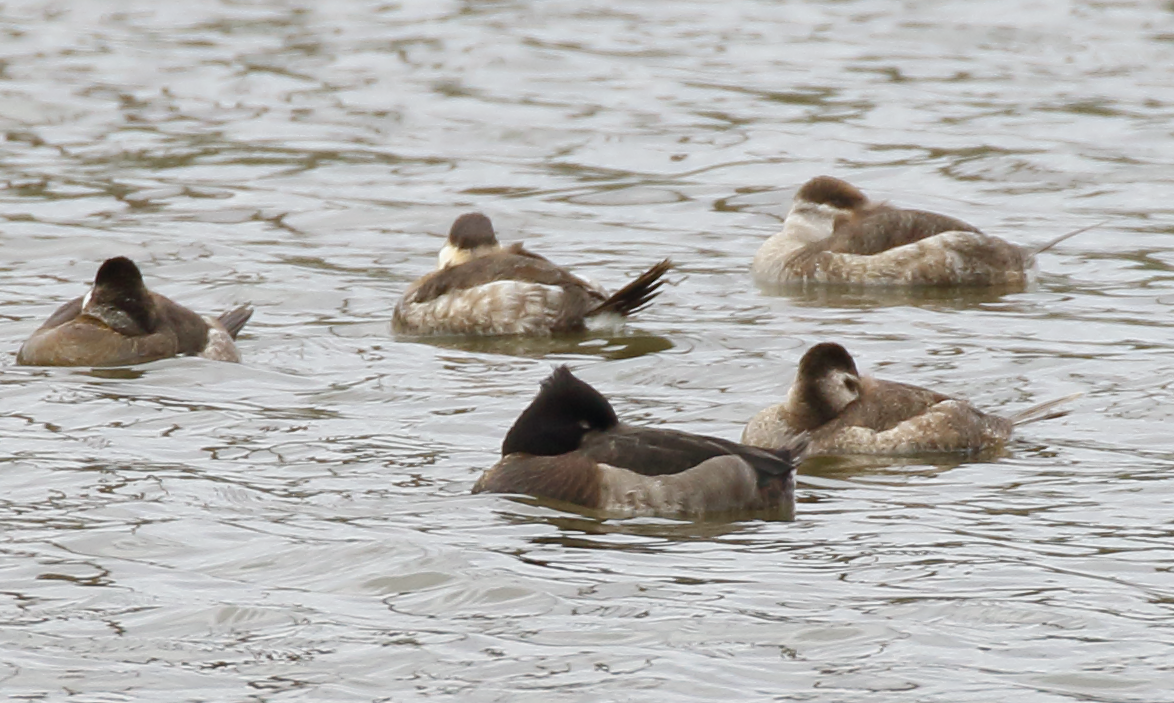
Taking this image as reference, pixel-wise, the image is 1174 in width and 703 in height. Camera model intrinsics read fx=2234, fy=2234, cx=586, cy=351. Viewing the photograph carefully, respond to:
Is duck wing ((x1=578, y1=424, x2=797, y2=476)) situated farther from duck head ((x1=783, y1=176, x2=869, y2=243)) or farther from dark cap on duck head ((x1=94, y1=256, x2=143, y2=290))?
duck head ((x1=783, y1=176, x2=869, y2=243))

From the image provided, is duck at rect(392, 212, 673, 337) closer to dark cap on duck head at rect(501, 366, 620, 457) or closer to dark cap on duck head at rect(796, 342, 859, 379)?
dark cap on duck head at rect(796, 342, 859, 379)

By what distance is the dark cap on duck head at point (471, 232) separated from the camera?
14.8m

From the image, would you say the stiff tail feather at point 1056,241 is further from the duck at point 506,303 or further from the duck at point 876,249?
the duck at point 506,303

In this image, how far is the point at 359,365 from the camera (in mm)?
13086

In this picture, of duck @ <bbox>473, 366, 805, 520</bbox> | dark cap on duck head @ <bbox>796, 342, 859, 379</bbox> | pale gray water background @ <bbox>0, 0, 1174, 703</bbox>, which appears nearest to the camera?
pale gray water background @ <bbox>0, 0, 1174, 703</bbox>

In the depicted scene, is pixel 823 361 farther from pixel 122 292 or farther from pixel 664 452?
pixel 122 292

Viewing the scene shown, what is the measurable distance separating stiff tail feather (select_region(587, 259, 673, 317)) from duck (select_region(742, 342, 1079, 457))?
8.73 feet

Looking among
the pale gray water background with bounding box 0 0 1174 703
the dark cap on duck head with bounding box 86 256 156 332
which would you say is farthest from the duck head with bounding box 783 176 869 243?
the dark cap on duck head with bounding box 86 256 156 332

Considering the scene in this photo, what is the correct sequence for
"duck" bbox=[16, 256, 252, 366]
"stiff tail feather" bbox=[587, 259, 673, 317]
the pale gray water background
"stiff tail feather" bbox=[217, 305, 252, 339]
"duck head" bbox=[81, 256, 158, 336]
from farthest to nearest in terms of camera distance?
"stiff tail feather" bbox=[587, 259, 673, 317] < "stiff tail feather" bbox=[217, 305, 252, 339] < "duck head" bbox=[81, 256, 158, 336] < "duck" bbox=[16, 256, 252, 366] < the pale gray water background

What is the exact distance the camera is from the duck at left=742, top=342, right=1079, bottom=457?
10875 millimetres

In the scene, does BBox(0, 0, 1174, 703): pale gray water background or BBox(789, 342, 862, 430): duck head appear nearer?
BBox(0, 0, 1174, 703): pale gray water background

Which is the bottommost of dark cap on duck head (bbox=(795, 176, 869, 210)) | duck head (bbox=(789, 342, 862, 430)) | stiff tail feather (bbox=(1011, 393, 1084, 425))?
stiff tail feather (bbox=(1011, 393, 1084, 425))

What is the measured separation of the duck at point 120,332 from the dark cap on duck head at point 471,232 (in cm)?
230

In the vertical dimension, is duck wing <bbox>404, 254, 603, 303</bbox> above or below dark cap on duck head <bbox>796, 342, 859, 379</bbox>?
above
